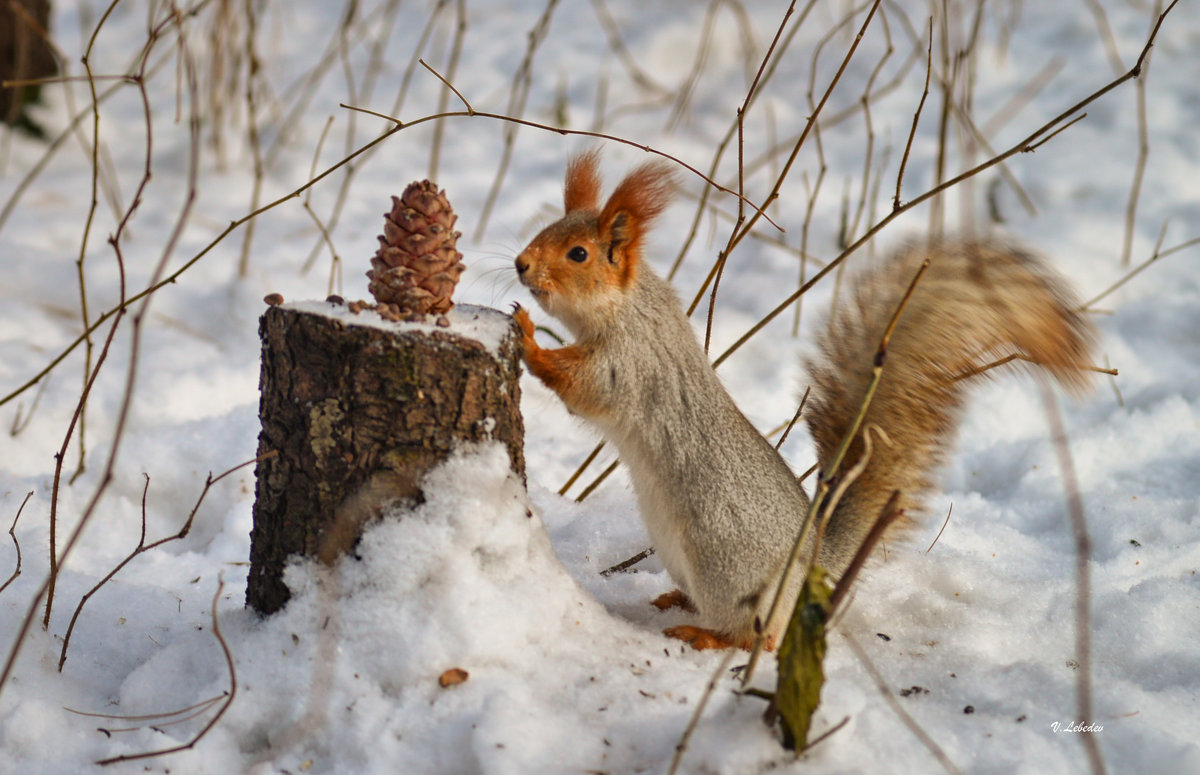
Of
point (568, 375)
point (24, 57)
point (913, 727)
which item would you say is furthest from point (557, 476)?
point (24, 57)

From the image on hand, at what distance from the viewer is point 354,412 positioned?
4.43 feet

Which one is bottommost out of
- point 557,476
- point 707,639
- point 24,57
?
point 707,639

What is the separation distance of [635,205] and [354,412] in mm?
647

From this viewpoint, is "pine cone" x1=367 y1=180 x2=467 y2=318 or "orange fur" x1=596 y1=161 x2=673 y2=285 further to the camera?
"orange fur" x1=596 y1=161 x2=673 y2=285

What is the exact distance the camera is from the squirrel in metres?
1.58

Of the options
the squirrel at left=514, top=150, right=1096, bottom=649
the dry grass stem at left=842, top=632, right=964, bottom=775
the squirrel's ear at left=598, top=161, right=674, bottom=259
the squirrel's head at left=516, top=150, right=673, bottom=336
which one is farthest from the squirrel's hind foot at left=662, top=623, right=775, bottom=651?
the squirrel's ear at left=598, top=161, right=674, bottom=259

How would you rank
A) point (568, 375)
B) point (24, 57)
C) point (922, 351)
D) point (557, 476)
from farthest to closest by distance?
1. point (24, 57)
2. point (557, 476)
3. point (568, 375)
4. point (922, 351)

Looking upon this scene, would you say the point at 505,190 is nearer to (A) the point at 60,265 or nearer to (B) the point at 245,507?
(A) the point at 60,265

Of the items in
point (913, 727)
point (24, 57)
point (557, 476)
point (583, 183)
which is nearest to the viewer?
point (913, 727)

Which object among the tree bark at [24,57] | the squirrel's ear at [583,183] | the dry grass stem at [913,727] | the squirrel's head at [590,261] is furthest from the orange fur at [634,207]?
the tree bark at [24,57]

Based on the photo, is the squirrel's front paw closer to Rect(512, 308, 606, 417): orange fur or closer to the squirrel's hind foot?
Rect(512, 308, 606, 417): orange fur

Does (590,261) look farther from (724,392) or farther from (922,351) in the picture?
(922,351)

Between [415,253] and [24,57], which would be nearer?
[415,253]

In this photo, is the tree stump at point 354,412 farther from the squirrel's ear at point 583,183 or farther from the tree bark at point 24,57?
the tree bark at point 24,57
